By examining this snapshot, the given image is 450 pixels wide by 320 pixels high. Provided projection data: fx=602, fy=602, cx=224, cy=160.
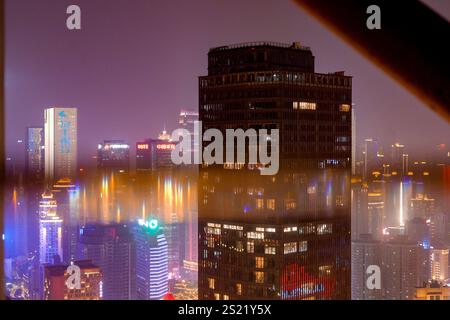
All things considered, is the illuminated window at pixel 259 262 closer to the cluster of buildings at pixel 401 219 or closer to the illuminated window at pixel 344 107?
the cluster of buildings at pixel 401 219

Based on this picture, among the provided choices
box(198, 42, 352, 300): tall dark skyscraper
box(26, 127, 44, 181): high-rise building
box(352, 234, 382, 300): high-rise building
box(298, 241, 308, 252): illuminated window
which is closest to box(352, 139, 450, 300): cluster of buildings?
box(352, 234, 382, 300): high-rise building

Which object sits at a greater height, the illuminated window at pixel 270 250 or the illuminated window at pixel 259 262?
the illuminated window at pixel 270 250

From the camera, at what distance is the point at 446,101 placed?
0.44 m

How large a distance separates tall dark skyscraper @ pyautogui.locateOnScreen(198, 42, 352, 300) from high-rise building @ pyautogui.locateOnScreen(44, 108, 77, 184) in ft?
22.3

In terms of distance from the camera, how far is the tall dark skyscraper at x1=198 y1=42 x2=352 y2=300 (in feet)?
41.6

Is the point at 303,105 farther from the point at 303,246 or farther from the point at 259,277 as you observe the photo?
the point at 259,277

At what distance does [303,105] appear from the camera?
47.3ft

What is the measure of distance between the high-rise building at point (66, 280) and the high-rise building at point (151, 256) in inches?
38.7

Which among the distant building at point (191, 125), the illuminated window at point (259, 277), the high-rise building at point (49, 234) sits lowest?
the illuminated window at point (259, 277)

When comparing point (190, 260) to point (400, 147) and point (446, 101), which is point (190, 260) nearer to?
point (400, 147)

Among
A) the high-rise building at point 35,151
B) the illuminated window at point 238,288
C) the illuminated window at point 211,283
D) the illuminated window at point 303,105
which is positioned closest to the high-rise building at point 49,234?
the illuminated window at point 211,283

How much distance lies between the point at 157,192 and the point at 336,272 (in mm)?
6927

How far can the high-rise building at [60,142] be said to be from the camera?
472cm
